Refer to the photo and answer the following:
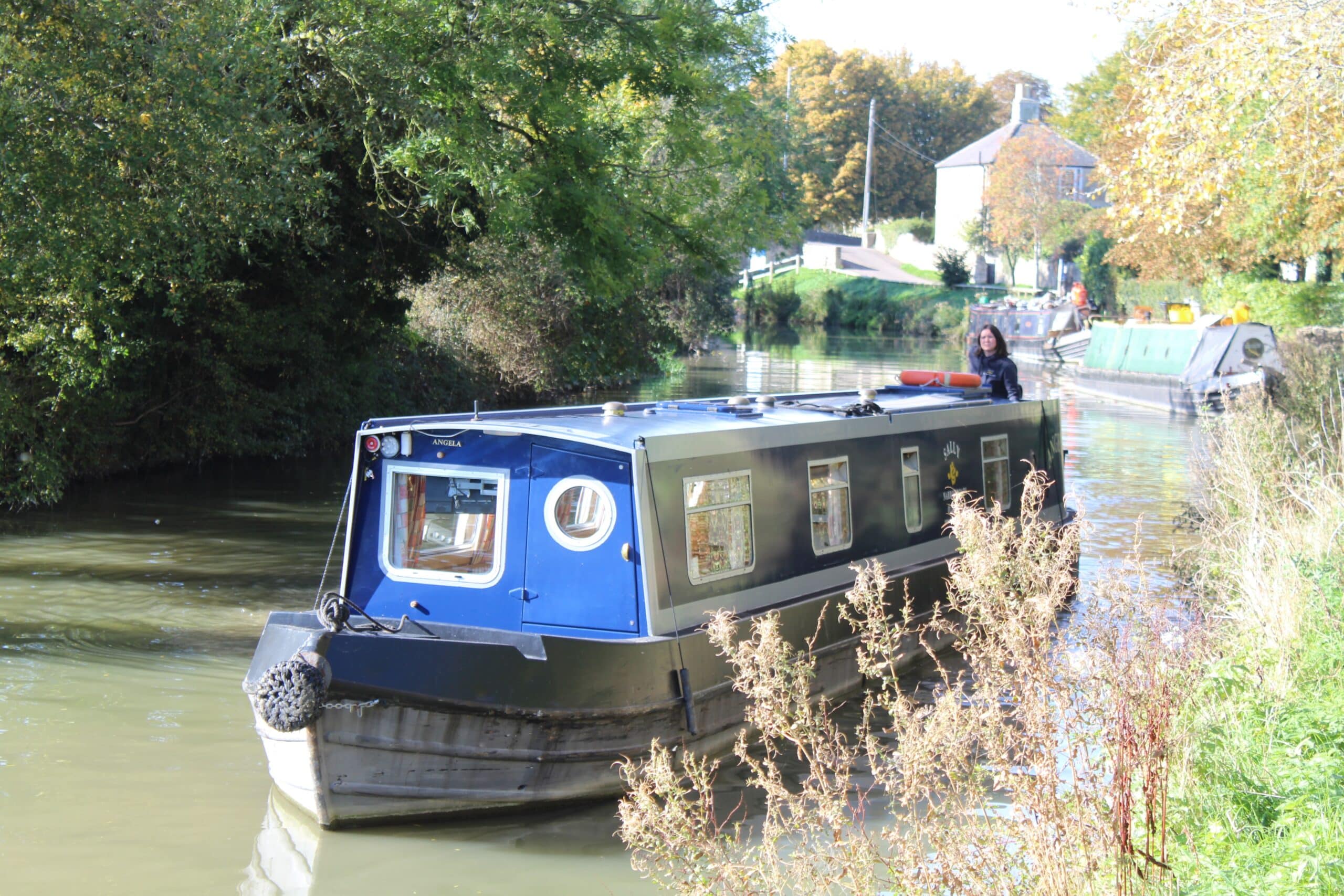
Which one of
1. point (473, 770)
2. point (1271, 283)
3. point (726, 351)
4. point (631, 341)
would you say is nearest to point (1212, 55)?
point (473, 770)

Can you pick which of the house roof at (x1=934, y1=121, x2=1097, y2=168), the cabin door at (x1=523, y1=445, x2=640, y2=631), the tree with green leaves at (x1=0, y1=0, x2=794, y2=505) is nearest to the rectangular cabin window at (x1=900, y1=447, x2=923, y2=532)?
A: the cabin door at (x1=523, y1=445, x2=640, y2=631)

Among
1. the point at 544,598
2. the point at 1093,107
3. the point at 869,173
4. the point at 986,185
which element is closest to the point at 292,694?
the point at 544,598

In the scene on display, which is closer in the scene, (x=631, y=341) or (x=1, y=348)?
(x=1, y=348)

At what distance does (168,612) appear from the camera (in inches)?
441

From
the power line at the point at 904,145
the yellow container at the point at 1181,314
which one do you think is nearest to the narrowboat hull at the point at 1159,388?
the yellow container at the point at 1181,314

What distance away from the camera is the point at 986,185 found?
241ft

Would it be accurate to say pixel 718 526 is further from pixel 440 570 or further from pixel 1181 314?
pixel 1181 314

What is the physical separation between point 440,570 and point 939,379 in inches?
272

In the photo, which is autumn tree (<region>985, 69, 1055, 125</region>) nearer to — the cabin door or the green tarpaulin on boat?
the green tarpaulin on boat

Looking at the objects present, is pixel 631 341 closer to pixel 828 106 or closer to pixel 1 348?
pixel 1 348

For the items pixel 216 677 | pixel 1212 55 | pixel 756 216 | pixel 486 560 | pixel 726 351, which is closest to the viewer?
pixel 486 560

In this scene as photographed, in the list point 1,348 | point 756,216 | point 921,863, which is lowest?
point 921,863

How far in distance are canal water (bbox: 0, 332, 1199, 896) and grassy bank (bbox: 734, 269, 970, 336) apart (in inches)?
1667

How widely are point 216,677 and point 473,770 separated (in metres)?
3.34
